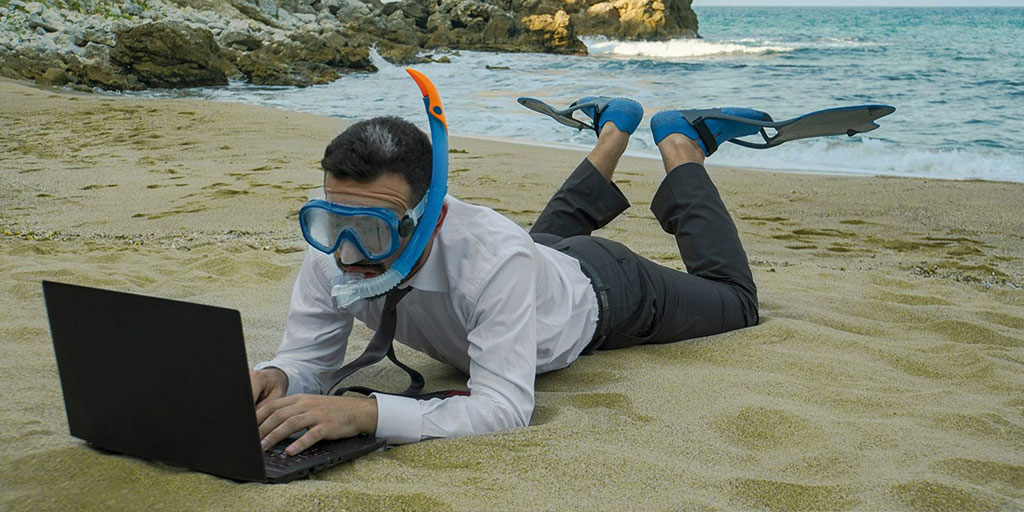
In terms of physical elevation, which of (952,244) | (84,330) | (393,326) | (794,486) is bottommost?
(952,244)

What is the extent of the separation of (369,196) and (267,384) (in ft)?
2.02

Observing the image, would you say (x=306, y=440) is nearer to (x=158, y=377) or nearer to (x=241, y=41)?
(x=158, y=377)

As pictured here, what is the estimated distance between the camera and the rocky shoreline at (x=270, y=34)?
15.2 meters

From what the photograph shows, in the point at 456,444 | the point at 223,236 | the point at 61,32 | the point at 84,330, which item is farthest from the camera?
the point at 61,32

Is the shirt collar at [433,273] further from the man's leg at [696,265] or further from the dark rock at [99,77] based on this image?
the dark rock at [99,77]

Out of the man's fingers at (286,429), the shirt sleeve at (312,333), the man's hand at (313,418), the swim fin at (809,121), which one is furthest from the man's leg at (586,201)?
the man's fingers at (286,429)

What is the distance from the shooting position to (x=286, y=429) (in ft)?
6.61

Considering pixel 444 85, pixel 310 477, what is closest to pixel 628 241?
pixel 310 477

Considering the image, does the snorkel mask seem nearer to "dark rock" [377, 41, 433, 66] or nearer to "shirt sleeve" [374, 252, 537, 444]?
"shirt sleeve" [374, 252, 537, 444]

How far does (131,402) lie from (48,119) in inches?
365

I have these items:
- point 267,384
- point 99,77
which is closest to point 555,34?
point 99,77

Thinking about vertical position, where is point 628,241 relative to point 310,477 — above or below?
below

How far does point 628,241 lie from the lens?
5535 millimetres

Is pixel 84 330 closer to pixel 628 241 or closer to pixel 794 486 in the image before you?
pixel 794 486
